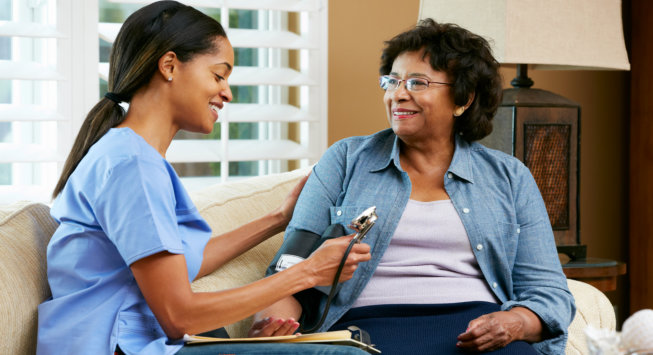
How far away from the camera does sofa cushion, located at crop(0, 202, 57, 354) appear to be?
134 centimetres

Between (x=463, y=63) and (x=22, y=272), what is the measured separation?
46.5 inches

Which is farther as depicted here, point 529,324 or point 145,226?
point 529,324

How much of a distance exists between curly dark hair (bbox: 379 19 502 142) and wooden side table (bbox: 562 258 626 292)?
1.99 feet

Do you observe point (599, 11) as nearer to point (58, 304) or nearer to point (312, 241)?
point (312, 241)

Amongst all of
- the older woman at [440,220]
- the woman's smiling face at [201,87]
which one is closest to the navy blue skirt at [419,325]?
the older woman at [440,220]

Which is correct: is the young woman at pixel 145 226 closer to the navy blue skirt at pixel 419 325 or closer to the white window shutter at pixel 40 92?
the navy blue skirt at pixel 419 325

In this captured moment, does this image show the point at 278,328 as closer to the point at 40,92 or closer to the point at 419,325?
the point at 419,325

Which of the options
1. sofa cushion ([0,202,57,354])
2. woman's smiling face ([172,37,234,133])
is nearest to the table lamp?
woman's smiling face ([172,37,234,133])


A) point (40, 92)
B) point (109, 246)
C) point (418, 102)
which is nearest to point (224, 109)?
point (40, 92)

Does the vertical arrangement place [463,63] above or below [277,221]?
above

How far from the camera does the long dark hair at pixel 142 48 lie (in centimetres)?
135

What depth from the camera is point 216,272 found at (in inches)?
70.2

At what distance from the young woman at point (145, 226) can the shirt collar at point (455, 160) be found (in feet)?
1.61

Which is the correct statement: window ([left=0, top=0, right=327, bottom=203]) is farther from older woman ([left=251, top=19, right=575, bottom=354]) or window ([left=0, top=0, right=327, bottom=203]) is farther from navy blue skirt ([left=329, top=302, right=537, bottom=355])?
navy blue skirt ([left=329, top=302, right=537, bottom=355])
